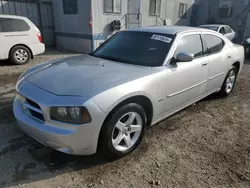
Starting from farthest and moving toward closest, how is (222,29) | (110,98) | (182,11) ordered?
(182,11) → (222,29) → (110,98)

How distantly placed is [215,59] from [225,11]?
1864cm

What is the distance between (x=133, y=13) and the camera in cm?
1188

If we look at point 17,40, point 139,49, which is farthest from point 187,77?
point 17,40

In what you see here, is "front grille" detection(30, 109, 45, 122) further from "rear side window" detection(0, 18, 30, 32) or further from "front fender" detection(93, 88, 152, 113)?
"rear side window" detection(0, 18, 30, 32)

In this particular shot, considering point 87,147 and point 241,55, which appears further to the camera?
point 241,55

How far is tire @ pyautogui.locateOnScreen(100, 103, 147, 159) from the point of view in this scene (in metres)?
2.45

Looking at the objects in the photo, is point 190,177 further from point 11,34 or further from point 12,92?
point 11,34

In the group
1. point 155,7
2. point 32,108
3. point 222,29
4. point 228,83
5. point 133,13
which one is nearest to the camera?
point 32,108

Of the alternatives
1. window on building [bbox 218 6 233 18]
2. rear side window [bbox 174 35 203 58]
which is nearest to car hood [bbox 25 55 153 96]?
rear side window [bbox 174 35 203 58]

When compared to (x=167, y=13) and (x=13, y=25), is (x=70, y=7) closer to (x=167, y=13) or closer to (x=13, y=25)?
(x=13, y=25)

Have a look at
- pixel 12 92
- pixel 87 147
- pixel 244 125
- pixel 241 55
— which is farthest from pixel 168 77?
pixel 12 92

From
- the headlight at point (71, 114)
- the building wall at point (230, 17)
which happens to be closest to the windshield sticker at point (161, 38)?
the headlight at point (71, 114)

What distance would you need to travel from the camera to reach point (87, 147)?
7.75 ft

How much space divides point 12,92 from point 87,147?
3.48 meters
